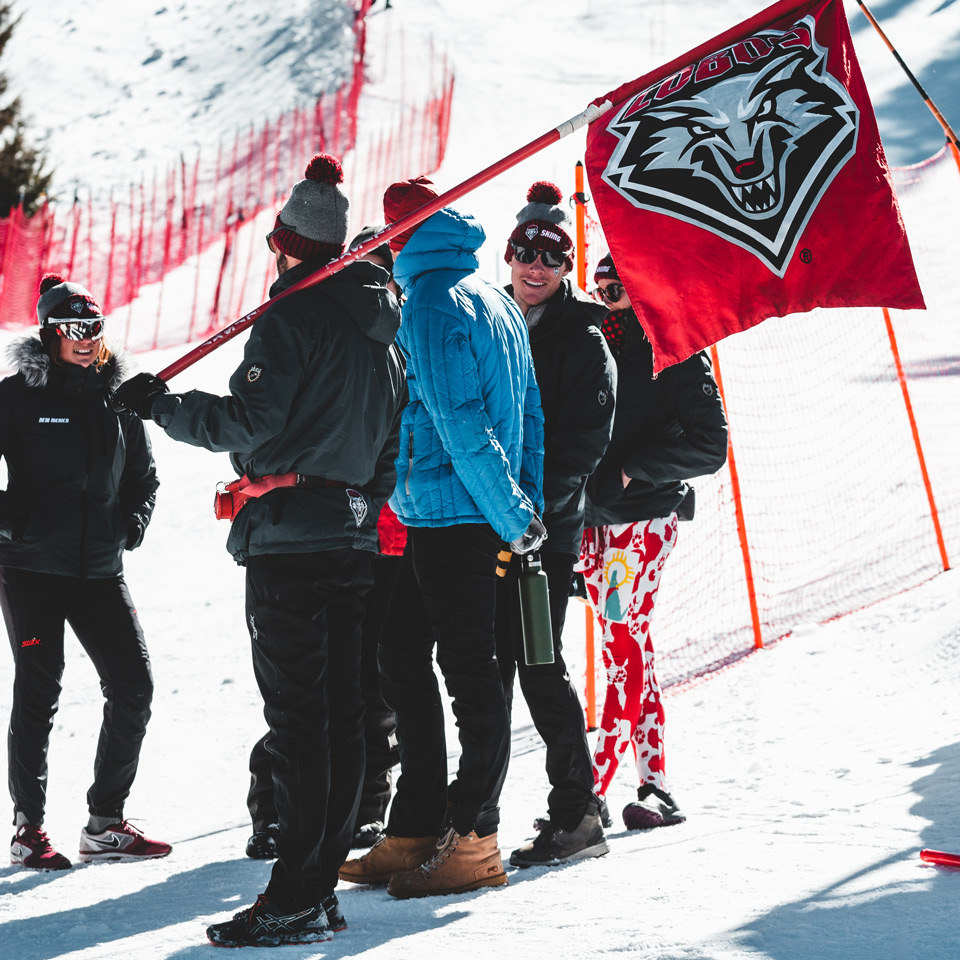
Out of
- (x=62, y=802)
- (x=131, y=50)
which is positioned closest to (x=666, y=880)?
(x=62, y=802)

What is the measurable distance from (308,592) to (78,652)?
4304 mm

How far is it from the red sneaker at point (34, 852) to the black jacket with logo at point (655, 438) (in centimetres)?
202

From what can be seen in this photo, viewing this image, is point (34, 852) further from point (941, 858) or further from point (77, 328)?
point (941, 858)

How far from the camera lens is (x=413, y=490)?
3.70 m

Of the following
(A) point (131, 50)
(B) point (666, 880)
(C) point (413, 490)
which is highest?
(A) point (131, 50)

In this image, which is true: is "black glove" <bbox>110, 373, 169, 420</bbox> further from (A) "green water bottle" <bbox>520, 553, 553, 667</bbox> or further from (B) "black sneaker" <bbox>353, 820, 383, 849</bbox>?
(B) "black sneaker" <bbox>353, 820, 383, 849</bbox>

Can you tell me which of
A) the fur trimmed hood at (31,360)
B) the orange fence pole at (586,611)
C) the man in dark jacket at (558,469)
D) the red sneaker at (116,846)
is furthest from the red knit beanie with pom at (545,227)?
the red sneaker at (116,846)

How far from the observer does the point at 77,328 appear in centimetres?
434

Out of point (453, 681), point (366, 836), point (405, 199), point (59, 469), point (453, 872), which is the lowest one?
point (453, 872)

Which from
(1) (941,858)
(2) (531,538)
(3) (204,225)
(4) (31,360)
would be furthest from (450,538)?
(3) (204,225)

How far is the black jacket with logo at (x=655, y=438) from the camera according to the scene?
14.7 ft

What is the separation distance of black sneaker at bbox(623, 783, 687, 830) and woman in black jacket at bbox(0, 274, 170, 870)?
1524 millimetres

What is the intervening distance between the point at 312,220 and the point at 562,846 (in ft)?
6.32

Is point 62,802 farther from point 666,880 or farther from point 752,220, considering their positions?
point 752,220
